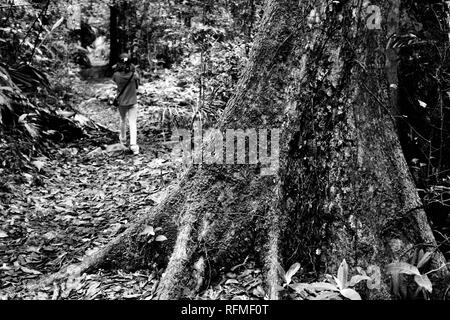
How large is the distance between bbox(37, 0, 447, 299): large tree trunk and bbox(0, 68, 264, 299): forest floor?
0.32m

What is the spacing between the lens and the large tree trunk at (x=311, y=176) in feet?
10.9

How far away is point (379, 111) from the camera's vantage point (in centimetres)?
346

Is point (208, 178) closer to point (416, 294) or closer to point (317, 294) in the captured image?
point (317, 294)

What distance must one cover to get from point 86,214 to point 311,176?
3583mm

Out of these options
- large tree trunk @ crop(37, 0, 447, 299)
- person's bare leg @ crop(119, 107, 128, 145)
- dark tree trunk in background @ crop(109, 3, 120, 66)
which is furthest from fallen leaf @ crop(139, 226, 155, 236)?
dark tree trunk in background @ crop(109, 3, 120, 66)

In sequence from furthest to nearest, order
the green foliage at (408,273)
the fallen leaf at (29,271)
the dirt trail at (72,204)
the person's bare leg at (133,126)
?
the person's bare leg at (133,126) < the dirt trail at (72,204) < the fallen leaf at (29,271) < the green foliage at (408,273)

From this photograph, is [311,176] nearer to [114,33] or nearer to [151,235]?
[151,235]

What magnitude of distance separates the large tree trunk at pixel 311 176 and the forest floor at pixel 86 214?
32 centimetres

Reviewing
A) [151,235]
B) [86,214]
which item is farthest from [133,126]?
[151,235]

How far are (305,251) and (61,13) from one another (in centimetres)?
1386

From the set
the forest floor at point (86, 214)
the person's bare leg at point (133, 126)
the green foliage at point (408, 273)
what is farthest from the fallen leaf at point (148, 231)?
the person's bare leg at point (133, 126)

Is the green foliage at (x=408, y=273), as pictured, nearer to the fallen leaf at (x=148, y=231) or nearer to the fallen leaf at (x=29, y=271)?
the fallen leaf at (x=148, y=231)

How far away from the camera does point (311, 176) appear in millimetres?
3438

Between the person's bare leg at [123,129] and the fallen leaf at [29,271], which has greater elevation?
the person's bare leg at [123,129]
